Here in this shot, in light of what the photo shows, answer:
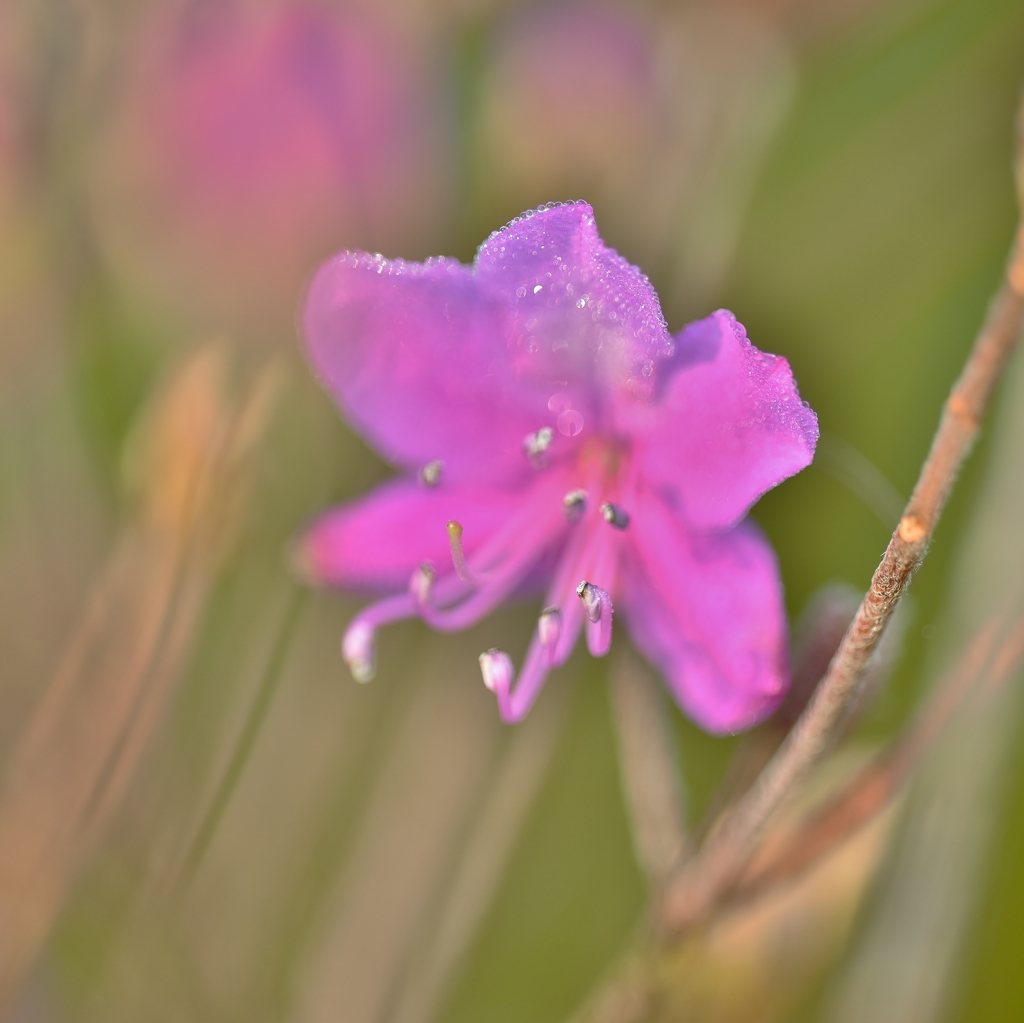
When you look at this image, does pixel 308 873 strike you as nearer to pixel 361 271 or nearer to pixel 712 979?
pixel 712 979

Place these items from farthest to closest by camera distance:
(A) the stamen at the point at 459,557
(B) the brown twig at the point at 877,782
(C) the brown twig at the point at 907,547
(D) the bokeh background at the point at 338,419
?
1. (D) the bokeh background at the point at 338,419
2. (A) the stamen at the point at 459,557
3. (B) the brown twig at the point at 877,782
4. (C) the brown twig at the point at 907,547

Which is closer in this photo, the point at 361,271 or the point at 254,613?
the point at 361,271

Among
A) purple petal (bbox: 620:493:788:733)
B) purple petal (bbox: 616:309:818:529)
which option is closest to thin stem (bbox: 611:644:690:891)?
purple petal (bbox: 620:493:788:733)

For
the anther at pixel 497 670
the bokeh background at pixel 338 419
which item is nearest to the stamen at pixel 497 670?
the anther at pixel 497 670

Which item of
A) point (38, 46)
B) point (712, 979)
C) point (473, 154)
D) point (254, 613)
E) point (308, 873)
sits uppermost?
point (38, 46)

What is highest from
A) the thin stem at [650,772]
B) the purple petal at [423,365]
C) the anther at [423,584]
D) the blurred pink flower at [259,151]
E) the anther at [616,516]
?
the blurred pink flower at [259,151]

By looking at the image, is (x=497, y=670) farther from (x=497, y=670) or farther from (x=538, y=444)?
(x=538, y=444)

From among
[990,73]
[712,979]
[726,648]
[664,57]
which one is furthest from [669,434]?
[990,73]

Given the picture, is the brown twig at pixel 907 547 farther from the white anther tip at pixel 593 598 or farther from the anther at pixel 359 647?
the anther at pixel 359 647
